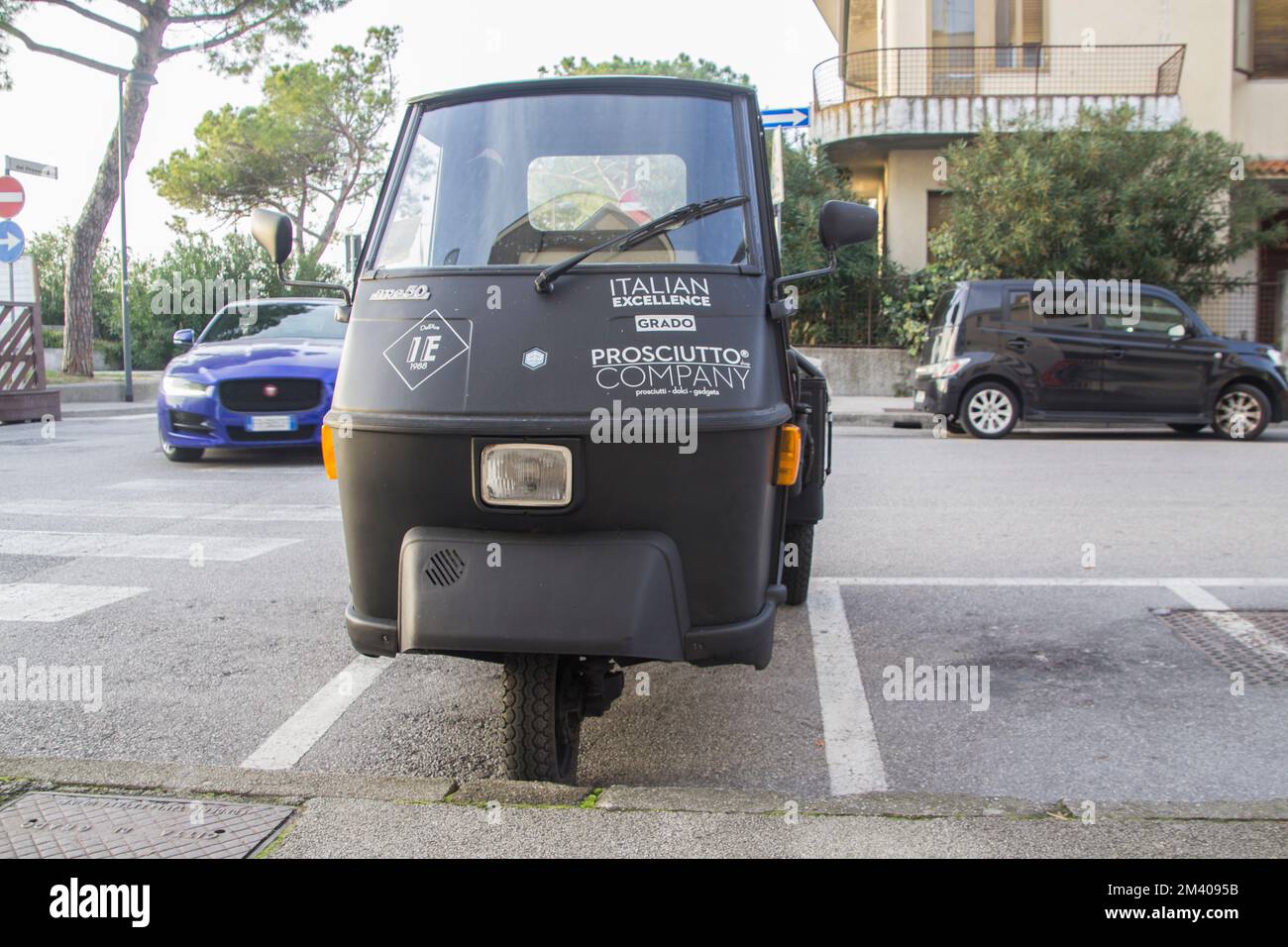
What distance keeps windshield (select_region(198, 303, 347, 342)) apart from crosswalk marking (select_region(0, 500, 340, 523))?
138 inches

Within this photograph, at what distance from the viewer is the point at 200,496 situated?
9.45 metres

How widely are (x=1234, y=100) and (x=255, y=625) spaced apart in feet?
77.2

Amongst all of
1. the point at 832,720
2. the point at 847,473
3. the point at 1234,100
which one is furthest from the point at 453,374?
the point at 1234,100

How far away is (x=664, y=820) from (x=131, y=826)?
134cm

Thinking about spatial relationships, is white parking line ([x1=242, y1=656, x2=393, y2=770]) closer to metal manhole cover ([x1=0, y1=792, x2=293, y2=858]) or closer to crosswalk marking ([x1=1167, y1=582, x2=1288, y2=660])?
metal manhole cover ([x1=0, y1=792, x2=293, y2=858])

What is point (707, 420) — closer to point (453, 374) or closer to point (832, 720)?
point (453, 374)

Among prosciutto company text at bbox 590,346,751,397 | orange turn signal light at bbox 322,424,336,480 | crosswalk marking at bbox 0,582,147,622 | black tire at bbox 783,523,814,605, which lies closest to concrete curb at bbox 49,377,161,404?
crosswalk marking at bbox 0,582,147,622

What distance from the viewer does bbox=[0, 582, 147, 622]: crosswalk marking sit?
5.76 metres

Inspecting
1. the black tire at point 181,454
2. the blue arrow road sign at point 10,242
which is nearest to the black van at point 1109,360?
the black tire at point 181,454

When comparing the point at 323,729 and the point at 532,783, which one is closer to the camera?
the point at 532,783

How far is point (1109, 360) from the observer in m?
14.1

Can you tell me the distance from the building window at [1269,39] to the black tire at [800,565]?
22.3m

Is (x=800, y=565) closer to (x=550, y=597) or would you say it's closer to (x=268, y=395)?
(x=550, y=597)
